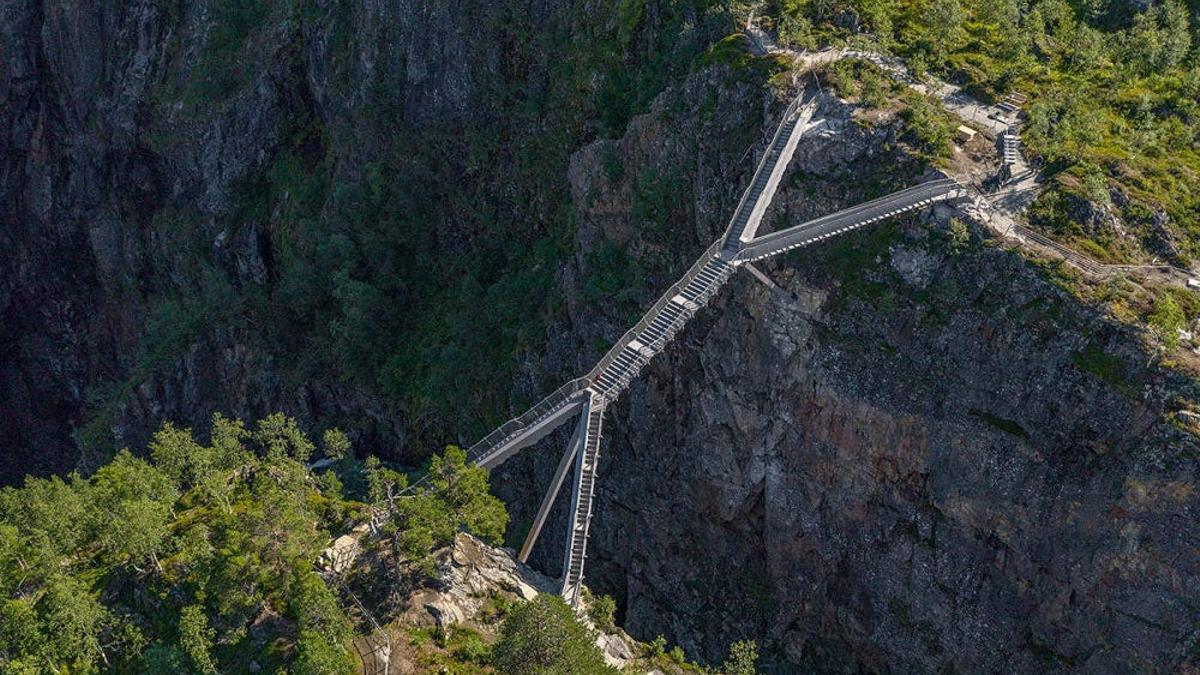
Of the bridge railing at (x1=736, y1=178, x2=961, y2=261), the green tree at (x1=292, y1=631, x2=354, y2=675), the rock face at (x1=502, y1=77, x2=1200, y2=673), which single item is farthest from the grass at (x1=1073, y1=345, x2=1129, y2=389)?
the green tree at (x1=292, y1=631, x2=354, y2=675)

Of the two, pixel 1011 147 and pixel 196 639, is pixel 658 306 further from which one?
pixel 196 639

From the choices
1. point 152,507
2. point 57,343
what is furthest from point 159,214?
point 152,507

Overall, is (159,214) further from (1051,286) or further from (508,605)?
(1051,286)

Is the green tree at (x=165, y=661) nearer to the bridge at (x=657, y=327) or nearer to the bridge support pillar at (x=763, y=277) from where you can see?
the bridge at (x=657, y=327)

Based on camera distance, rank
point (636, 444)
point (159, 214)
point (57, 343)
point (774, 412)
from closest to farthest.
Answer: point (774, 412) < point (636, 444) < point (159, 214) < point (57, 343)

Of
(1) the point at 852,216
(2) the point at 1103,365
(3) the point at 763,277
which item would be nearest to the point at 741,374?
(3) the point at 763,277

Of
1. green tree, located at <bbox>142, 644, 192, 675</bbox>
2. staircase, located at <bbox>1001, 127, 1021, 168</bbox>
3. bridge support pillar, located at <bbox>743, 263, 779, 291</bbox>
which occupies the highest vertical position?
staircase, located at <bbox>1001, 127, 1021, 168</bbox>

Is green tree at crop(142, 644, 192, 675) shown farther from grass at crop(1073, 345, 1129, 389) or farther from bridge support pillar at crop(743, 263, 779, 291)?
grass at crop(1073, 345, 1129, 389)
